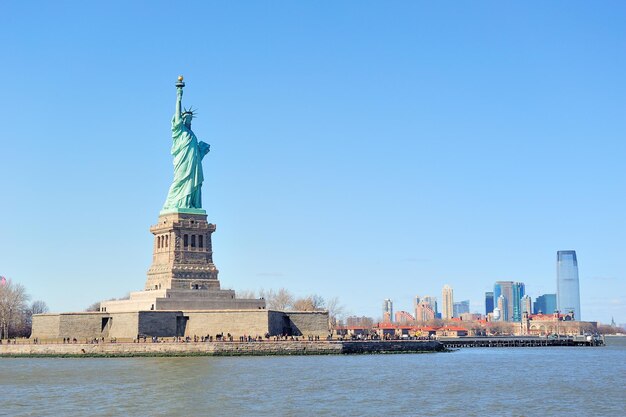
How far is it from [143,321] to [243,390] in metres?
33.1

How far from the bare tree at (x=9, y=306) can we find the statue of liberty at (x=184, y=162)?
83.9ft

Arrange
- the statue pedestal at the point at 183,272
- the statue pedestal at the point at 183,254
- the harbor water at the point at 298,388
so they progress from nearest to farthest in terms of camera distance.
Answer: the harbor water at the point at 298,388 < the statue pedestal at the point at 183,272 < the statue pedestal at the point at 183,254

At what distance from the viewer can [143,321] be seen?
81.5m

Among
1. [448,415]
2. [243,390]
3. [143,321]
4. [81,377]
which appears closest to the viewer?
[448,415]

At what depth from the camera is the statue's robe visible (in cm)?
9188

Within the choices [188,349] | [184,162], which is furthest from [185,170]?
[188,349]

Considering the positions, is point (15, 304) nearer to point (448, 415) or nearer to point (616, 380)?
point (616, 380)

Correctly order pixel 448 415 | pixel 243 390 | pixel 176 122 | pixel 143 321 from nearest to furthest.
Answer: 1. pixel 448 415
2. pixel 243 390
3. pixel 143 321
4. pixel 176 122

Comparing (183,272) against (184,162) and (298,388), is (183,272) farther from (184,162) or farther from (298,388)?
(298,388)

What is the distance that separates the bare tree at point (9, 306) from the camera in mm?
104562

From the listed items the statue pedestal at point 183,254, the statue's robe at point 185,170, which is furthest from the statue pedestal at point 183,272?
the statue's robe at point 185,170

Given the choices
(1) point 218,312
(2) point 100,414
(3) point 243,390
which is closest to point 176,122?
(1) point 218,312

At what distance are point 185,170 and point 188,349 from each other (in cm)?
2151

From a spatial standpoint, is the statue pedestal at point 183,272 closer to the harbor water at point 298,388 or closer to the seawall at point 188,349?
the seawall at point 188,349
